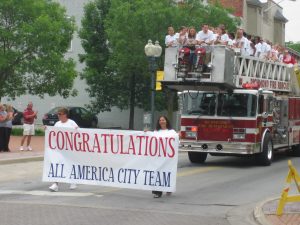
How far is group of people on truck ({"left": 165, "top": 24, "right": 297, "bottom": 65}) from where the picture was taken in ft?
56.0

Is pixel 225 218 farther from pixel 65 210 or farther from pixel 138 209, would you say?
pixel 65 210

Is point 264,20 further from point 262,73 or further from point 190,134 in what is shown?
point 190,134

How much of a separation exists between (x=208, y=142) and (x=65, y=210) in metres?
8.56

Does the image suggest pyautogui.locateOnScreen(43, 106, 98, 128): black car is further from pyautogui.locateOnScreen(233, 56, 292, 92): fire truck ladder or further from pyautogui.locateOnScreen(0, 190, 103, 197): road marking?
pyautogui.locateOnScreen(0, 190, 103, 197): road marking

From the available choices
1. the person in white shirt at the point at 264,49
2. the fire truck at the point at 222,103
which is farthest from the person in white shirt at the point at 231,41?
the person in white shirt at the point at 264,49

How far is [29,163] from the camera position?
1827 cm

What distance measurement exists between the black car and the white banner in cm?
2410

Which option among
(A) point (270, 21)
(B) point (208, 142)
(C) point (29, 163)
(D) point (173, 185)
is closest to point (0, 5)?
(C) point (29, 163)

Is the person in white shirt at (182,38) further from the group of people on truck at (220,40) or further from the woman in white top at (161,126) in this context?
the woman in white top at (161,126)

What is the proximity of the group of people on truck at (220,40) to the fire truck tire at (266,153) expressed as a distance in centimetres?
268

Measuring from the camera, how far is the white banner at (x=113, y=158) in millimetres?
11633

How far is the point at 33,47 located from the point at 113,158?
17462 millimetres

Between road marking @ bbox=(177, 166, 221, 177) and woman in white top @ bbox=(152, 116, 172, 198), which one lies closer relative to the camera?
woman in white top @ bbox=(152, 116, 172, 198)

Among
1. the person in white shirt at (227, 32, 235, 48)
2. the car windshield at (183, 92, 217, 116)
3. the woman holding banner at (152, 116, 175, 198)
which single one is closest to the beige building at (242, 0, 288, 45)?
the person in white shirt at (227, 32, 235, 48)
